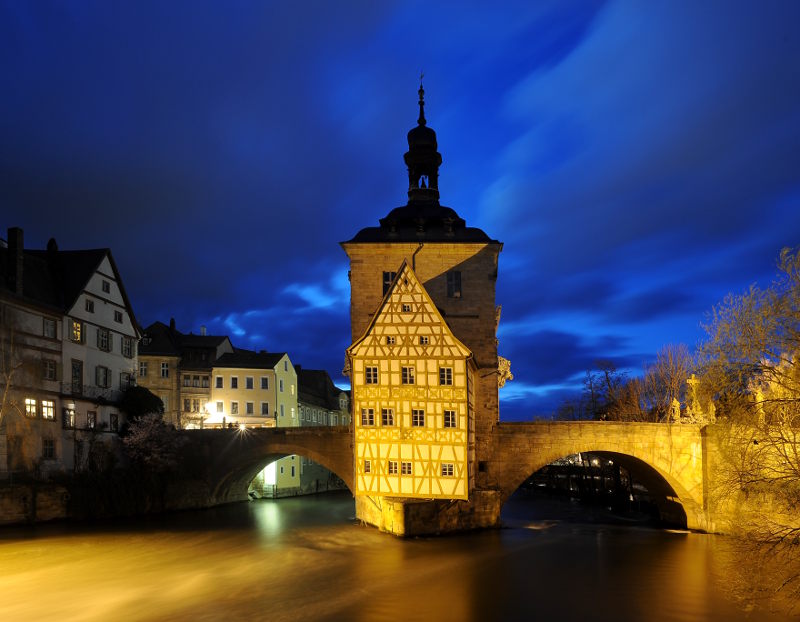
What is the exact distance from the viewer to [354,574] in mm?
24609

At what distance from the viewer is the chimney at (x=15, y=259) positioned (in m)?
35.8

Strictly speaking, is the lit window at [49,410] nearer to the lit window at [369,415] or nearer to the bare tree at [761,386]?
Result: the lit window at [369,415]

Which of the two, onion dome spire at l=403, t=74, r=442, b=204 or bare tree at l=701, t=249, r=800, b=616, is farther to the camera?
onion dome spire at l=403, t=74, r=442, b=204

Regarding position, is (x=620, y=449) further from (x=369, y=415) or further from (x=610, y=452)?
(x=369, y=415)

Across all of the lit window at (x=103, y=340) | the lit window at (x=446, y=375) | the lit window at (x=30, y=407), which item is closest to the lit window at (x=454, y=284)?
the lit window at (x=446, y=375)

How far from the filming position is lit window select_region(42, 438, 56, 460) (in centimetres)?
3572

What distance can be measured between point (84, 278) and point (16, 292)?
5406mm

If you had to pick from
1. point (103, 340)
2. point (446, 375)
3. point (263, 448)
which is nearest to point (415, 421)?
point (446, 375)

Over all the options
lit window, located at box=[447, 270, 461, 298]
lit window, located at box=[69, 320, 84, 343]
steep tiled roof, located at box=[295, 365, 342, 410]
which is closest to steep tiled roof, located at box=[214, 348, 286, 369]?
steep tiled roof, located at box=[295, 365, 342, 410]

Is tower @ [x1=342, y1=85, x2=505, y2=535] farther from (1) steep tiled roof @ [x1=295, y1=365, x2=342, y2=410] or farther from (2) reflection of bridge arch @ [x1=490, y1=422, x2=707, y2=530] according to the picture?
(1) steep tiled roof @ [x1=295, y1=365, x2=342, y2=410]

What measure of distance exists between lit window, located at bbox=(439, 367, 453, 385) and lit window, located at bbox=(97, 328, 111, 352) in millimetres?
21764

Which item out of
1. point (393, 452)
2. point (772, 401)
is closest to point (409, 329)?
point (393, 452)

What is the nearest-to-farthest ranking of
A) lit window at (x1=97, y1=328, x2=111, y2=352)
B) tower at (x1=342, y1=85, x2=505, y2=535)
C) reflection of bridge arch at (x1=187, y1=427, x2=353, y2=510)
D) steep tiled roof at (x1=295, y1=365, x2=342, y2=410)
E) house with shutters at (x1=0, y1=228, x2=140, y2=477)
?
1. tower at (x1=342, y1=85, x2=505, y2=535)
2. house with shutters at (x1=0, y1=228, x2=140, y2=477)
3. reflection of bridge arch at (x1=187, y1=427, x2=353, y2=510)
4. lit window at (x1=97, y1=328, x2=111, y2=352)
5. steep tiled roof at (x1=295, y1=365, x2=342, y2=410)

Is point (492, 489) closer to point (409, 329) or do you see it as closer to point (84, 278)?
point (409, 329)
